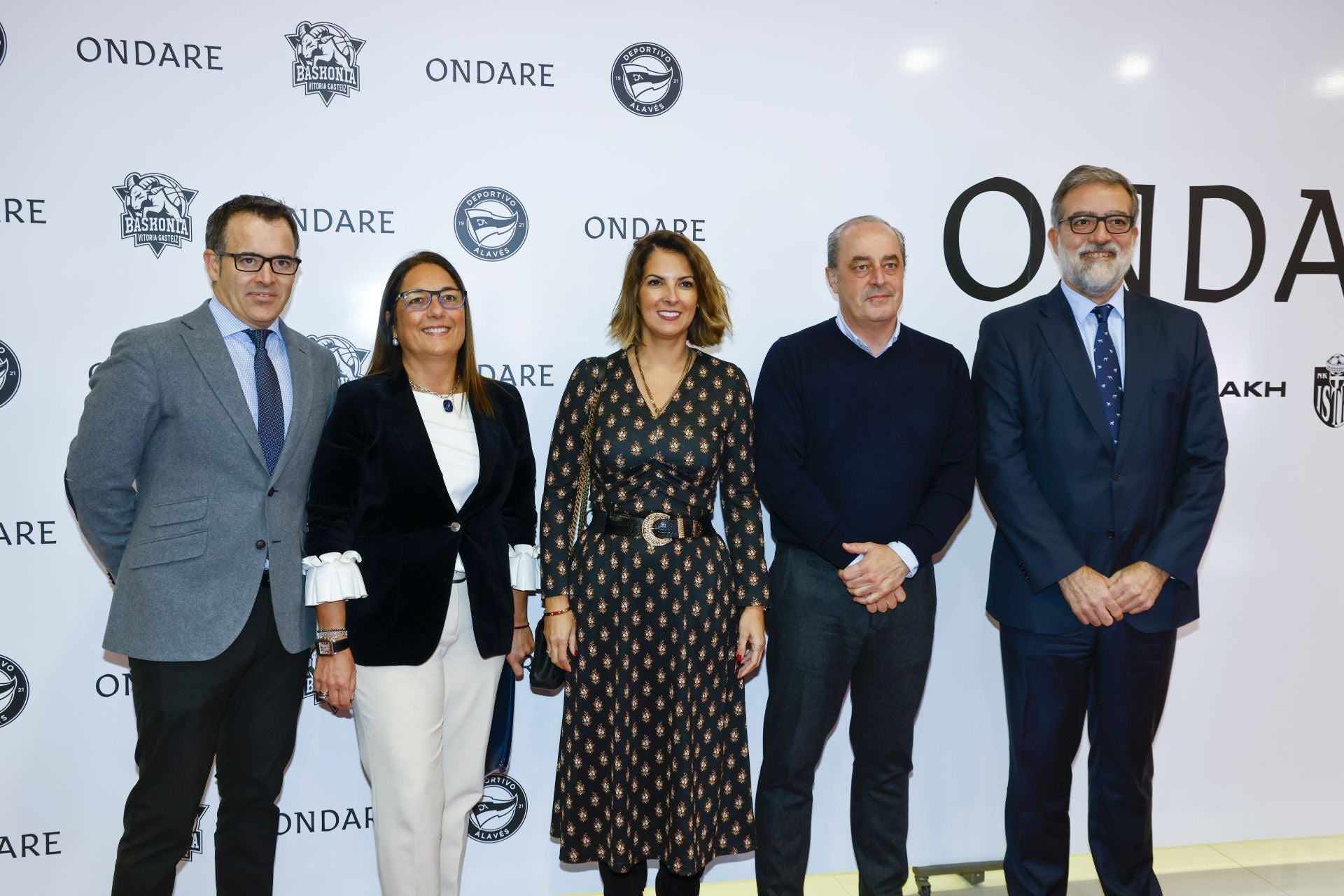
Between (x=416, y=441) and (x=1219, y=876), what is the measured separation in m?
3.20

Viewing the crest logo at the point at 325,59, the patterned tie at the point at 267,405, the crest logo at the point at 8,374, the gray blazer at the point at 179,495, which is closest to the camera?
the gray blazer at the point at 179,495

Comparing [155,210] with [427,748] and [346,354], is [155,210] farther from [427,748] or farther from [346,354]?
[427,748]

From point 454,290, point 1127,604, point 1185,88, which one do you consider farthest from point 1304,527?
point 454,290

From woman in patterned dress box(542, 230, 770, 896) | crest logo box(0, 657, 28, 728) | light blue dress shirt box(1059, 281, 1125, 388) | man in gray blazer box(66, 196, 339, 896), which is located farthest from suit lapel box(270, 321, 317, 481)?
light blue dress shirt box(1059, 281, 1125, 388)

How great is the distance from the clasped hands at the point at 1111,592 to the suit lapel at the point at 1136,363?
0.35 m

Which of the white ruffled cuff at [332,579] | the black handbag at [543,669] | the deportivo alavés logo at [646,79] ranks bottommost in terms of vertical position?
the black handbag at [543,669]

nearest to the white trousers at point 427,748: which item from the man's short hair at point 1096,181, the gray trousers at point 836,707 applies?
the gray trousers at point 836,707

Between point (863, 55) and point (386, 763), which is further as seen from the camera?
point (863, 55)

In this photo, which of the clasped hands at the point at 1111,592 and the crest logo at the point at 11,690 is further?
the crest logo at the point at 11,690

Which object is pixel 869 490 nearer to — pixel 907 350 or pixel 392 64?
pixel 907 350

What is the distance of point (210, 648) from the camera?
2221mm

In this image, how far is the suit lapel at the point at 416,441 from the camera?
2324 millimetres

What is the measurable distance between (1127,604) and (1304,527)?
147cm

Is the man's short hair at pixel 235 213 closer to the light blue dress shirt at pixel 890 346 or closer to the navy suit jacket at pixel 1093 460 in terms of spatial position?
the light blue dress shirt at pixel 890 346
